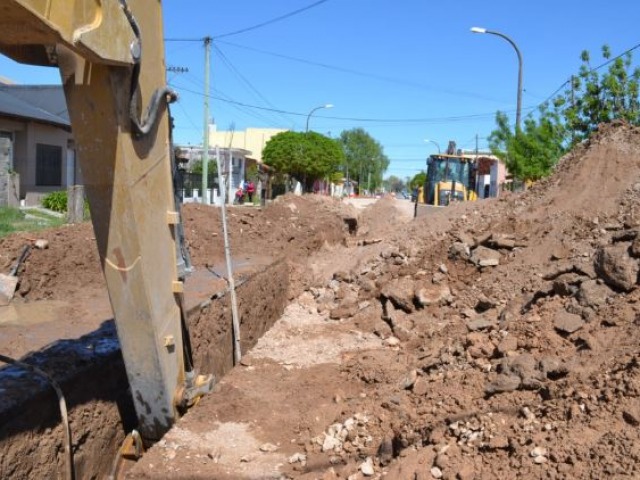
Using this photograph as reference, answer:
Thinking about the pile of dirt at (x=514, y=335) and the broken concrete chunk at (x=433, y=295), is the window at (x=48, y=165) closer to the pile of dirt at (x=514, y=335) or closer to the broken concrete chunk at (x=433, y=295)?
the pile of dirt at (x=514, y=335)

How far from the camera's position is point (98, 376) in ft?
14.7

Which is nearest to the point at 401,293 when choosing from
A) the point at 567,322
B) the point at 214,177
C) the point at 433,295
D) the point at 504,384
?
the point at 433,295


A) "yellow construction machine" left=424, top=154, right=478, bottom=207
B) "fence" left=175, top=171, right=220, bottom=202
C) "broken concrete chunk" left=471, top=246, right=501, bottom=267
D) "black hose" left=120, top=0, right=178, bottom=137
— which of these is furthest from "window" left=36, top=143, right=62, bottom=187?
"black hose" left=120, top=0, right=178, bottom=137

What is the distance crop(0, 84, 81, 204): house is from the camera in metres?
17.7

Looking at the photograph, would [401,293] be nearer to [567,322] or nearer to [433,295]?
[433,295]

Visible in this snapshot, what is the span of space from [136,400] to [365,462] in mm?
1588

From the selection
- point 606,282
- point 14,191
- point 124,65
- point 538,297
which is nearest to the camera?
point 124,65

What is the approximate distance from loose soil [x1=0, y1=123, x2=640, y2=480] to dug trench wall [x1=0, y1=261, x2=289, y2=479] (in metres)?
0.46

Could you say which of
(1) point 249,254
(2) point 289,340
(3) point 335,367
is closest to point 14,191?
(1) point 249,254

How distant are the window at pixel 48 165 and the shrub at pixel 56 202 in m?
1.81

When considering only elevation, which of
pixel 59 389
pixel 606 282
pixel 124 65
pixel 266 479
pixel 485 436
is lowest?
pixel 266 479

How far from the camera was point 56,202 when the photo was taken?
17.1 m

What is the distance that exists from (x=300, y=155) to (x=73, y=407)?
4051 cm

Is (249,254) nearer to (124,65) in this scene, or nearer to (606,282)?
(606,282)
